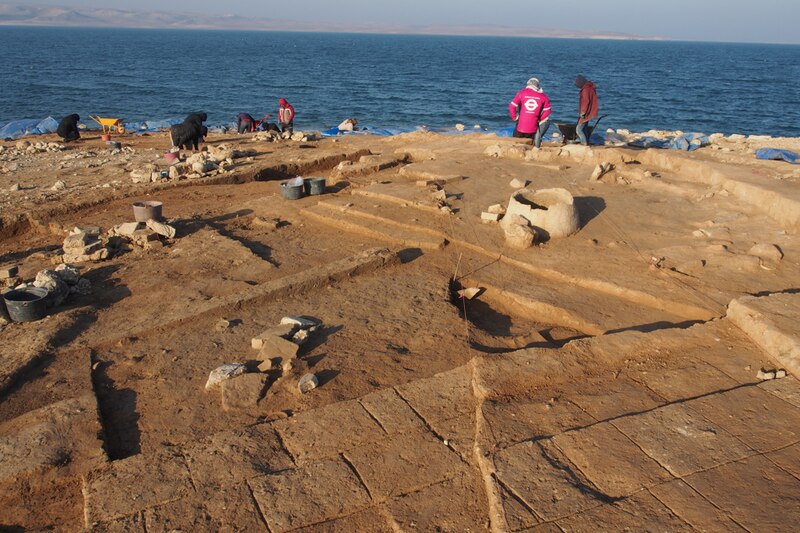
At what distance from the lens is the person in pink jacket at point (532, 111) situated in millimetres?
10664

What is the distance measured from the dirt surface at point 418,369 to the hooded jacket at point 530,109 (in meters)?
2.43

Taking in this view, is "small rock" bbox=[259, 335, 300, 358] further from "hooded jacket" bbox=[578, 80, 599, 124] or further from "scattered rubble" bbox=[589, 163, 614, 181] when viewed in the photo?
"hooded jacket" bbox=[578, 80, 599, 124]

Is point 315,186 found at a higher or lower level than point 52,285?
higher

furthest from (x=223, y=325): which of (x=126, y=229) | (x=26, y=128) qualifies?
(x=26, y=128)

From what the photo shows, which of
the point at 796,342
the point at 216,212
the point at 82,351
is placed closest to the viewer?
the point at 796,342

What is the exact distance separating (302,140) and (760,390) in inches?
531

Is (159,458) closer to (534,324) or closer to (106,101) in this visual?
(534,324)

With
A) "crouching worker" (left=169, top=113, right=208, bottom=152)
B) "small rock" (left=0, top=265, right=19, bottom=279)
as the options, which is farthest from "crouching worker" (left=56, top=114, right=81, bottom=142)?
"small rock" (left=0, top=265, right=19, bottom=279)

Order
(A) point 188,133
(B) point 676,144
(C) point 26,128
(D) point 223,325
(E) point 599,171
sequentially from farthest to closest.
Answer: (C) point 26,128 → (A) point 188,133 → (B) point 676,144 → (E) point 599,171 → (D) point 223,325

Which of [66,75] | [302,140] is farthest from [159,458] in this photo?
[66,75]

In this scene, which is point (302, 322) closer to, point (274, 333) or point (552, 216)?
point (274, 333)

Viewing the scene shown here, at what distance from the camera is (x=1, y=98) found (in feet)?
91.4

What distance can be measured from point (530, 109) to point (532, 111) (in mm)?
58

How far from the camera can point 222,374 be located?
4445mm
